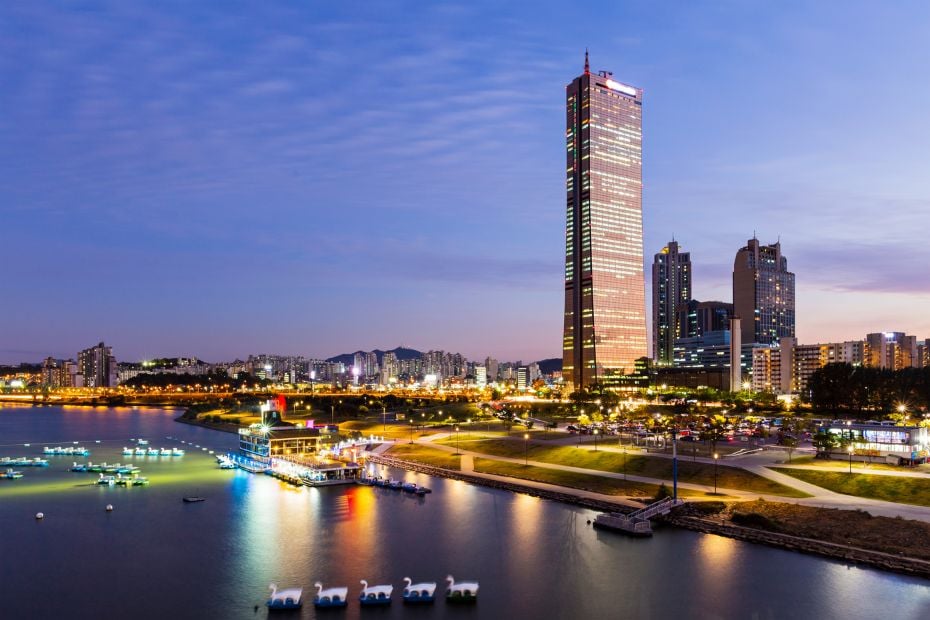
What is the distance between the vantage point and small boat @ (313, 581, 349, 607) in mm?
43469

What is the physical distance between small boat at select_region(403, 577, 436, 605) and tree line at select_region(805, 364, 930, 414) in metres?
112

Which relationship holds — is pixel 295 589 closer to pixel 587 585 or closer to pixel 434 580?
pixel 434 580

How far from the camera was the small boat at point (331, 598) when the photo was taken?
143 feet

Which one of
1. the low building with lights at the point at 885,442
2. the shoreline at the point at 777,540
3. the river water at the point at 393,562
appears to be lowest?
the river water at the point at 393,562

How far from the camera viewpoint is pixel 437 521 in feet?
211

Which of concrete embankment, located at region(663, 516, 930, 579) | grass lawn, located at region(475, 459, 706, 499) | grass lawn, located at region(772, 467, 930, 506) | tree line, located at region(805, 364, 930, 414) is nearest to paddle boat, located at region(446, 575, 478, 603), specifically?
concrete embankment, located at region(663, 516, 930, 579)

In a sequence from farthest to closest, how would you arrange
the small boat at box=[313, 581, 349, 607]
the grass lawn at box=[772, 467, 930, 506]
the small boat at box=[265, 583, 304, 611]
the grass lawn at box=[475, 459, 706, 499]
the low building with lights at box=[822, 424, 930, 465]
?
the low building with lights at box=[822, 424, 930, 465]
the grass lawn at box=[475, 459, 706, 499]
the grass lawn at box=[772, 467, 930, 506]
the small boat at box=[313, 581, 349, 607]
the small boat at box=[265, 583, 304, 611]

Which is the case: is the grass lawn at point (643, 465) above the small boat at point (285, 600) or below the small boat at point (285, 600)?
above

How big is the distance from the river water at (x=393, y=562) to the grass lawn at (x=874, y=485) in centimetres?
1488

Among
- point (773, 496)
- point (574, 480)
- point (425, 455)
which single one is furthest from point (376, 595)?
point (425, 455)

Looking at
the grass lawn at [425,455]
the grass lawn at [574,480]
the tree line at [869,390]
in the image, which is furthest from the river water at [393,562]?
the tree line at [869,390]

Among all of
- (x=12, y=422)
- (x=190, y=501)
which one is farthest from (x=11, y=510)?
(x=12, y=422)

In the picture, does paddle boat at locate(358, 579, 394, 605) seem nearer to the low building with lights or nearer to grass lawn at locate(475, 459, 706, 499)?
grass lawn at locate(475, 459, 706, 499)

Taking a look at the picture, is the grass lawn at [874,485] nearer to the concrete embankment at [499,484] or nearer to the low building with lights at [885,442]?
the low building with lights at [885,442]
